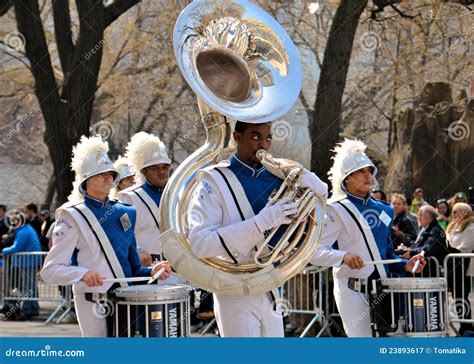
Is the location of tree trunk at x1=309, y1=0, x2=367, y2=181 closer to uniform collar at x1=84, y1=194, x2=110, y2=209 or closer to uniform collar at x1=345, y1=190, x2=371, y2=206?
uniform collar at x1=345, y1=190, x2=371, y2=206

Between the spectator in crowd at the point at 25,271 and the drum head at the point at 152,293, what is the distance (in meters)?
7.94

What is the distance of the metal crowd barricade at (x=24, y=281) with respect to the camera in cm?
1397

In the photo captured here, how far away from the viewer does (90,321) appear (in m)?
6.54

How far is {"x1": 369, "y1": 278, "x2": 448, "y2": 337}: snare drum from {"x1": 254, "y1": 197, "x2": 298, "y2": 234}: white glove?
179 centimetres

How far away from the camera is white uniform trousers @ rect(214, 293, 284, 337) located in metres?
5.88

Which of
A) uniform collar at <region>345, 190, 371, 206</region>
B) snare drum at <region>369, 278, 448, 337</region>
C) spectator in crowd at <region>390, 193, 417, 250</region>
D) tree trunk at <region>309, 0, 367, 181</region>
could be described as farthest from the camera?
tree trunk at <region>309, 0, 367, 181</region>

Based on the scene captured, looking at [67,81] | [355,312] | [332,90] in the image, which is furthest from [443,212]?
[355,312]

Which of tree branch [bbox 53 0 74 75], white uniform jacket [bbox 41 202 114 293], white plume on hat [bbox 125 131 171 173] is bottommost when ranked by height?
white uniform jacket [bbox 41 202 114 293]

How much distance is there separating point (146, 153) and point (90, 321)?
2510 millimetres

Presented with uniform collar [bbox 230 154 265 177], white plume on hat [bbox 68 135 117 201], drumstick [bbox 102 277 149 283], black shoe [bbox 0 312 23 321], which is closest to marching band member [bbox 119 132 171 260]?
white plume on hat [bbox 68 135 117 201]

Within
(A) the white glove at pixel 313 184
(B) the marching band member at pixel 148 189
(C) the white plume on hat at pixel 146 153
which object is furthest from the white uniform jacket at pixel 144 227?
(A) the white glove at pixel 313 184

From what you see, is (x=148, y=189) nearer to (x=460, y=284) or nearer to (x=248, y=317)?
(x=248, y=317)
